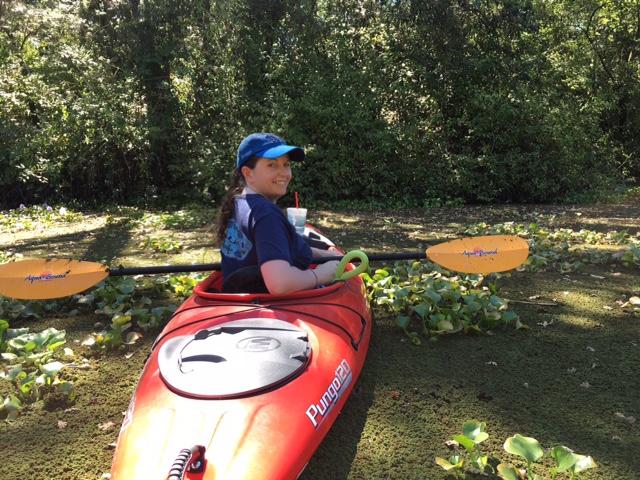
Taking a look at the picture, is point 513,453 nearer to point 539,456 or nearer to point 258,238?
point 539,456

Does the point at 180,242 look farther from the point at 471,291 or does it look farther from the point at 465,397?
the point at 465,397

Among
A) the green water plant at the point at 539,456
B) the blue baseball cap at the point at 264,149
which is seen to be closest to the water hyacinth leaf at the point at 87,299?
the blue baseball cap at the point at 264,149

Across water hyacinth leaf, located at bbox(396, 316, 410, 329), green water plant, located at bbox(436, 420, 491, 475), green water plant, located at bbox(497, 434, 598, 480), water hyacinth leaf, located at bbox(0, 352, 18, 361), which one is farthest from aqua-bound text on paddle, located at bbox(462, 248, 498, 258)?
water hyacinth leaf, located at bbox(0, 352, 18, 361)

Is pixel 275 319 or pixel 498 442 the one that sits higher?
pixel 275 319

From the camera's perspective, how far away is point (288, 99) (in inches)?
376

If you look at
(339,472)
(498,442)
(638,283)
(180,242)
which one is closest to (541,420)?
(498,442)

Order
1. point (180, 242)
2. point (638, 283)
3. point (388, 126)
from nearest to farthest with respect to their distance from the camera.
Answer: point (638, 283) → point (180, 242) → point (388, 126)

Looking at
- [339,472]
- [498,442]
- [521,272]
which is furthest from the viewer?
[521,272]

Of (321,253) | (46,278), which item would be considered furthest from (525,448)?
(46,278)

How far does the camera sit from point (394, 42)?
33.1 ft

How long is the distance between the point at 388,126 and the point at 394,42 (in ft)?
5.43

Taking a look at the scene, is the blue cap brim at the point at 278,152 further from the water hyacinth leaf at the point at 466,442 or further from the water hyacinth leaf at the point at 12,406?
the water hyacinth leaf at the point at 12,406

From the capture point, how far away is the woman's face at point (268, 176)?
2.60 meters

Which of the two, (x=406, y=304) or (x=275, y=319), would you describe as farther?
(x=406, y=304)
